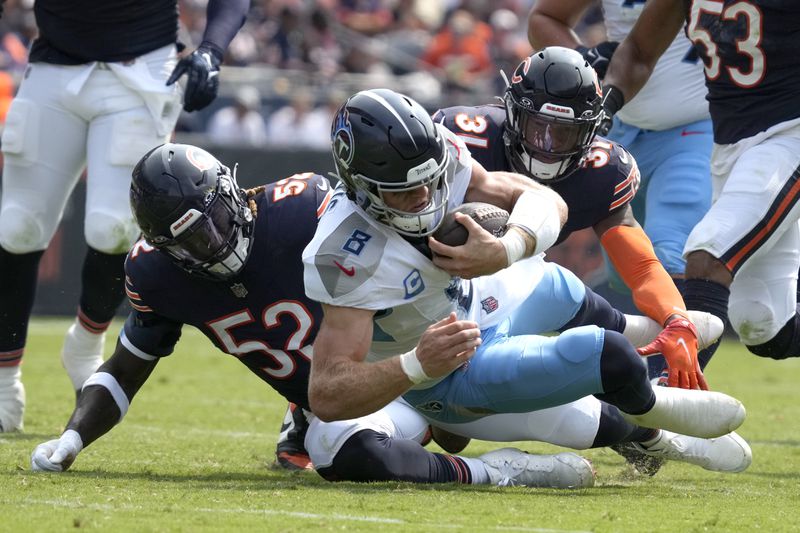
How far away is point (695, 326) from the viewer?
4285 mm

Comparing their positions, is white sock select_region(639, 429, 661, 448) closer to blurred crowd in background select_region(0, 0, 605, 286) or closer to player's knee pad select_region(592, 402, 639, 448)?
player's knee pad select_region(592, 402, 639, 448)

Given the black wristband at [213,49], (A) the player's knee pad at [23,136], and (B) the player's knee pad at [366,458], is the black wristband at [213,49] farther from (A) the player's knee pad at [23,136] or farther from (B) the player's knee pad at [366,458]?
(B) the player's knee pad at [366,458]

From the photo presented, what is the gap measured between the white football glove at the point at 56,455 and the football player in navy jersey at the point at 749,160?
2.20m

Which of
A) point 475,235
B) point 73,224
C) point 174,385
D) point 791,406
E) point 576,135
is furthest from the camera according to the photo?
point 73,224

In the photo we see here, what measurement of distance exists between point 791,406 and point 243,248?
389 cm

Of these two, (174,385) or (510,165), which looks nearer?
(510,165)

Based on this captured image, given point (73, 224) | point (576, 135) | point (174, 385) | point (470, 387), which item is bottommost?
point (73, 224)

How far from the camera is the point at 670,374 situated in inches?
162

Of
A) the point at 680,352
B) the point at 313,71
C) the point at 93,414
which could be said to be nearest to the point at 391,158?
the point at 680,352

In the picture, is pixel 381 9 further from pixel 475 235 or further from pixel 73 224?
pixel 475 235

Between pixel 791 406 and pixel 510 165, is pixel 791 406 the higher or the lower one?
the lower one

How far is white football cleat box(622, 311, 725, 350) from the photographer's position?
433cm

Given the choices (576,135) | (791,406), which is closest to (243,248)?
(576,135)

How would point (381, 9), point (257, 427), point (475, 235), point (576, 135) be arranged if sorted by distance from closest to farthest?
point (475, 235)
point (576, 135)
point (257, 427)
point (381, 9)
